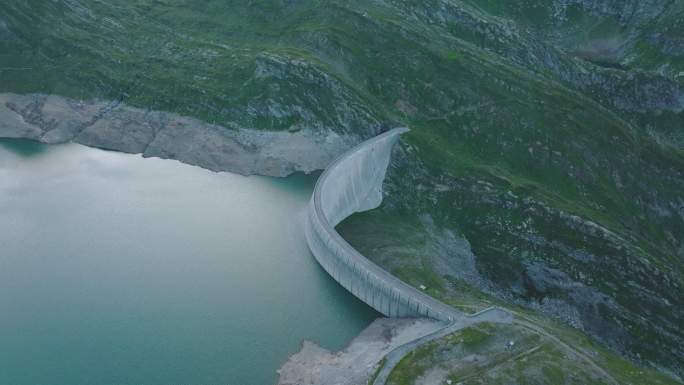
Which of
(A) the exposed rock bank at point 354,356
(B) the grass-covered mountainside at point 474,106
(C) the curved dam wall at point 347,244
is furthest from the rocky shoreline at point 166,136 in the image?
(A) the exposed rock bank at point 354,356

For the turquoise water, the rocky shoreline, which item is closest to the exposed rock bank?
the turquoise water

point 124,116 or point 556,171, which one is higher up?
point 556,171

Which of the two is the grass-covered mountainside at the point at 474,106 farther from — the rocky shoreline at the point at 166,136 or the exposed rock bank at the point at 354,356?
the exposed rock bank at the point at 354,356

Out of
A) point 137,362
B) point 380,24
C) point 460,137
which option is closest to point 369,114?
point 460,137

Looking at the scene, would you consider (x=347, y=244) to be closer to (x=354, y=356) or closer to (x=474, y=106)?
(x=354, y=356)

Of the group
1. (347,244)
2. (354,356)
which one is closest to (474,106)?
(347,244)

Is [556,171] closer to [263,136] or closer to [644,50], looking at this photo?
[263,136]

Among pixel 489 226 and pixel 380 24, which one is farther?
pixel 380 24
